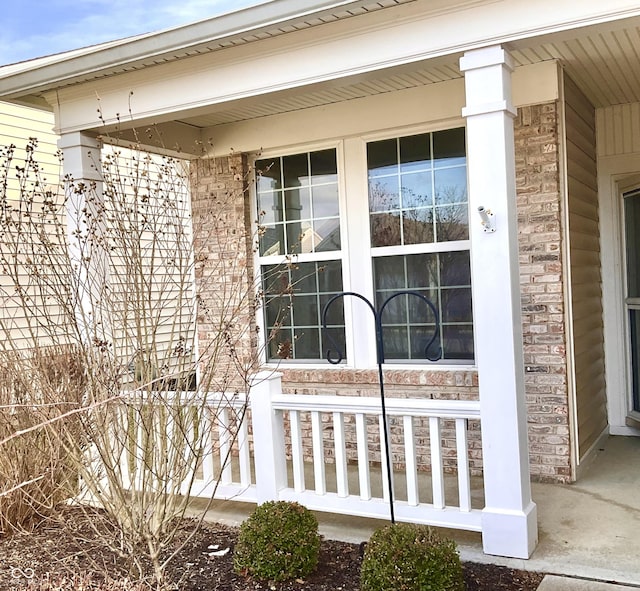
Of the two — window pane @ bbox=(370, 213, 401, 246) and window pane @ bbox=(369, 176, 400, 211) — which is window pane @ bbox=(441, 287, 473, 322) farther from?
window pane @ bbox=(369, 176, 400, 211)

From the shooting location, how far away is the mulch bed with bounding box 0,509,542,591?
310 cm

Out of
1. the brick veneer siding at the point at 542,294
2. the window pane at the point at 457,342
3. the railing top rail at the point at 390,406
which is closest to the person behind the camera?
the railing top rail at the point at 390,406

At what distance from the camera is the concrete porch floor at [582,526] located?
126 inches

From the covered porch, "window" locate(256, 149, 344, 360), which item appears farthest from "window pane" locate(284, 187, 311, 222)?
the covered porch

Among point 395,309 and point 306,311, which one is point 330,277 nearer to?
point 306,311

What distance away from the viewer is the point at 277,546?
313 cm

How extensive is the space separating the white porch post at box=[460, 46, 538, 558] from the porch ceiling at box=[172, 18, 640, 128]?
27cm

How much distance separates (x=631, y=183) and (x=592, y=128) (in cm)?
55

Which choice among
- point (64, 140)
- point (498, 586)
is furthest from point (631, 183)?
point (64, 140)

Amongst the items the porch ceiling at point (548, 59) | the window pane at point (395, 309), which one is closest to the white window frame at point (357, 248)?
the window pane at point (395, 309)

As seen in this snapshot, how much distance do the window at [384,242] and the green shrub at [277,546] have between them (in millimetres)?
1837

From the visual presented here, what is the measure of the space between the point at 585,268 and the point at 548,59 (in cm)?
165
